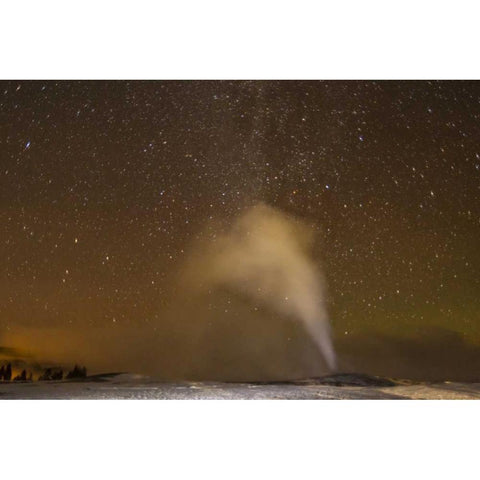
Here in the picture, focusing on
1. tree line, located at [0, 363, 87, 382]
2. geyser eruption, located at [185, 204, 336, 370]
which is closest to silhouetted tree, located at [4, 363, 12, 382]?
tree line, located at [0, 363, 87, 382]

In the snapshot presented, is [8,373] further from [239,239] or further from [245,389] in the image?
[239,239]

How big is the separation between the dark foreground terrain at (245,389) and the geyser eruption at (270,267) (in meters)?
0.19

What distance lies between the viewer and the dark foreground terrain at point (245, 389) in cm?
276

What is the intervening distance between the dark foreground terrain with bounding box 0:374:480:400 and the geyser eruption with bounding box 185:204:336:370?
19 cm

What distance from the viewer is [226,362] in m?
2.78

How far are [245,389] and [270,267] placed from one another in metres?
0.50

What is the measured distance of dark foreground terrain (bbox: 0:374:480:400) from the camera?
109 inches

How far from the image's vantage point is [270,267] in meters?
2.83

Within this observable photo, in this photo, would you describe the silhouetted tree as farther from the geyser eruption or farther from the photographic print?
the geyser eruption
